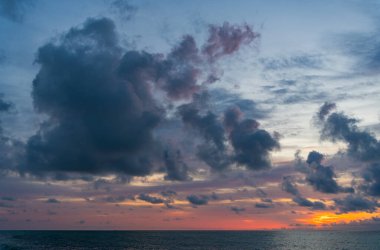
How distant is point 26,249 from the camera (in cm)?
18525

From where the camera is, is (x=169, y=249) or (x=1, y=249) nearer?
(x=1, y=249)

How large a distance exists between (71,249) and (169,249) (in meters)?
48.6

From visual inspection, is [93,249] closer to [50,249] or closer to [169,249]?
[50,249]

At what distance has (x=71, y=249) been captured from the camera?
7638 inches

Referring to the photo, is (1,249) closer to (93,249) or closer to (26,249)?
(26,249)

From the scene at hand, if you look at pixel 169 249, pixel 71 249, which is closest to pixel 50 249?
pixel 71 249

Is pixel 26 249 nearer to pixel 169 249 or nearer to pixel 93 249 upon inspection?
pixel 93 249

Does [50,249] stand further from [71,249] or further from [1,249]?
[1,249]

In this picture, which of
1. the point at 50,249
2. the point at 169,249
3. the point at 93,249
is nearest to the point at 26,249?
the point at 50,249

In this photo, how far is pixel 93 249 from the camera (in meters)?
200

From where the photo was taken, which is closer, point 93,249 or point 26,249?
point 26,249

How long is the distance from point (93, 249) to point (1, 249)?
42.7 m

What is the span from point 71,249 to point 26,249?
20773mm

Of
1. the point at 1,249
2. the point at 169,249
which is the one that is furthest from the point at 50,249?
the point at 169,249
